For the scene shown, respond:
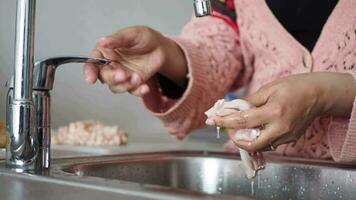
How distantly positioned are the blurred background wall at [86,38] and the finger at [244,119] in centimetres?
46

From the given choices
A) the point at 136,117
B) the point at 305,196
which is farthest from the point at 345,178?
the point at 136,117

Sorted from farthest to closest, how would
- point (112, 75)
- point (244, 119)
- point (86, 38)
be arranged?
point (86, 38) < point (112, 75) < point (244, 119)

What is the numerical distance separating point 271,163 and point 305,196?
60mm

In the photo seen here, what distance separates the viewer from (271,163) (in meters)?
0.76

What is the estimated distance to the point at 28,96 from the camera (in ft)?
1.86

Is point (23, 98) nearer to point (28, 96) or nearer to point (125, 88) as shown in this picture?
point (28, 96)

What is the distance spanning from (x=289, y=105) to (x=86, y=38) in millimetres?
742

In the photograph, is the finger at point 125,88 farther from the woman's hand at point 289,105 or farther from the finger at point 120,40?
the woman's hand at point 289,105

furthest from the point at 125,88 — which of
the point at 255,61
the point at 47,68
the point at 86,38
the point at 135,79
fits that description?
the point at 86,38

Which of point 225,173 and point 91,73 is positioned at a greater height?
point 91,73

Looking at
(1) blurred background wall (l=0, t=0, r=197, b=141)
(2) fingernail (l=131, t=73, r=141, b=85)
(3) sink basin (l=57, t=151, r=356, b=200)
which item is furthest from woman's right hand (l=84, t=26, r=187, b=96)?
(1) blurred background wall (l=0, t=0, r=197, b=141)

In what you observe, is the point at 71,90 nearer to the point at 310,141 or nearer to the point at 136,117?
the point at 136,117

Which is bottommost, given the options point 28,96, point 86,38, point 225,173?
point 225,173

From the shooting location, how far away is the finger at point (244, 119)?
537 mm
